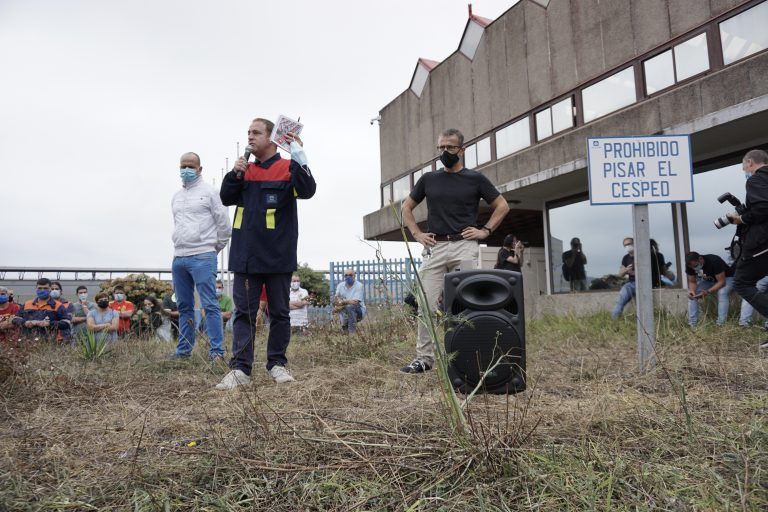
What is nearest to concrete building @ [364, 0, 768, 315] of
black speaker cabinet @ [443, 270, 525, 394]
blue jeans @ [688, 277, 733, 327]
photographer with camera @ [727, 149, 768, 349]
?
blue jeans @ [688, 277, 733, 327]

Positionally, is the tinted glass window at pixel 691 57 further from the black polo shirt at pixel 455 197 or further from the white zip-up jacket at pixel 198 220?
the white zip-up jacket at pixel 198 220

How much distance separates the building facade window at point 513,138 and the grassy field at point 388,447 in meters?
8.18

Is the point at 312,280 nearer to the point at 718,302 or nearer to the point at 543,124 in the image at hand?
the point at 543,124

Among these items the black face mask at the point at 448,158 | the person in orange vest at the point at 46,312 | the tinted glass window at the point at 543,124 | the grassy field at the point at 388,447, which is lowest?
the grassy field at the point at 388,447

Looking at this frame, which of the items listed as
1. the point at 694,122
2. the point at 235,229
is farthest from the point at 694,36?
the point at 235,229

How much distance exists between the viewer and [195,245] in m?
4.63

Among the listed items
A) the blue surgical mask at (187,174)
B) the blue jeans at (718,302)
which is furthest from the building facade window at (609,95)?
the blue surgical mask at (187,174)

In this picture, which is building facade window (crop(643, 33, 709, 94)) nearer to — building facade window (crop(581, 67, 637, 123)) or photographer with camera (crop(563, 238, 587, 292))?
building facade window (crop(581, 67, 637, 123))

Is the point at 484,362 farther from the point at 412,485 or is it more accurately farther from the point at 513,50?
the point at 513,50

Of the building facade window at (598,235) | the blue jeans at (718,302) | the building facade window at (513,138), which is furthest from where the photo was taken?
the building facade window at (513,138)

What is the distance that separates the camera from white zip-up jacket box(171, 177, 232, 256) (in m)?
4.64

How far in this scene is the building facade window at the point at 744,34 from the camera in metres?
6.92

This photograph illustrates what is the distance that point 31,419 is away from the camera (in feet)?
8.63

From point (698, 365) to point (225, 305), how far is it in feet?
24.8
